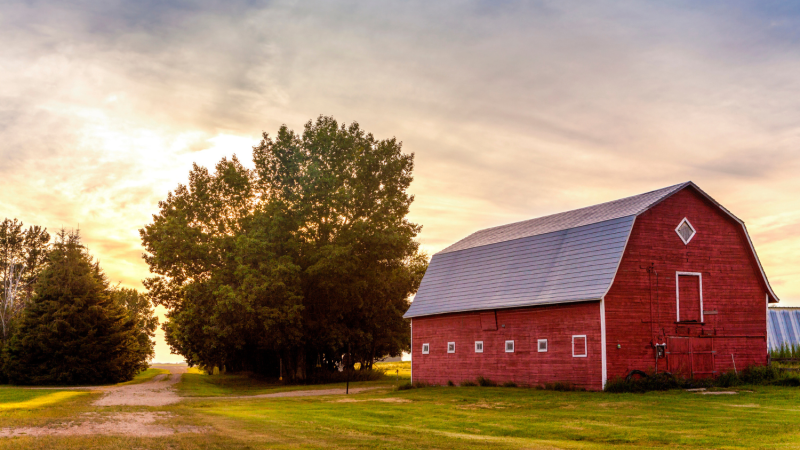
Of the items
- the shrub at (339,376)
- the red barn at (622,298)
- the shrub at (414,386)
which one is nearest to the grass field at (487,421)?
the red barn at (622,298)

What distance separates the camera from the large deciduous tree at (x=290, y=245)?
43188 millimetres

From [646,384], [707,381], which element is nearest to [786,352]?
[707,381]

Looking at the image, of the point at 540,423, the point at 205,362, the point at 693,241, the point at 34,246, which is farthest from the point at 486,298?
the point at 34,246

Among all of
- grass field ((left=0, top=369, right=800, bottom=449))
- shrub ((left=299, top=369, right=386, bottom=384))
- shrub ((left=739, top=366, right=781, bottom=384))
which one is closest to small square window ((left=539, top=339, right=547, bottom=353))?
grass field ((left=0, top=369, right=800, bottom=449))

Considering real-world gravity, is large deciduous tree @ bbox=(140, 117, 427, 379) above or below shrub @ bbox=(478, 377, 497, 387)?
above

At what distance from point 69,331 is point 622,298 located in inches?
1423

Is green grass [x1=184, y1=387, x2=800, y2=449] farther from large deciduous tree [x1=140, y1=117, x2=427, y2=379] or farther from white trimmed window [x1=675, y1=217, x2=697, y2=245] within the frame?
large deciduous tree [x1=140, y1=117, x2=427, y2=379]

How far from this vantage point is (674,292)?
29.6m

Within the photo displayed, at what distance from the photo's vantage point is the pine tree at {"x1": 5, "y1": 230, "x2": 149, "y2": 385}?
4538 centimetres

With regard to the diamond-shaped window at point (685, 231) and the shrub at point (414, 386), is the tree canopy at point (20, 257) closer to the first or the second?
the shrub at point (414, 386)

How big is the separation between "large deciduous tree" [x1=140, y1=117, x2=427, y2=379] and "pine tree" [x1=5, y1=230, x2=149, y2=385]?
3.67 metres

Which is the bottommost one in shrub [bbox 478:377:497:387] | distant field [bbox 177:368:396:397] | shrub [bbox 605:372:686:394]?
distant field [bbox 177:368:396:397]

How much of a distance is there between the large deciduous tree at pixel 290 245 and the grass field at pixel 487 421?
48.1 feet

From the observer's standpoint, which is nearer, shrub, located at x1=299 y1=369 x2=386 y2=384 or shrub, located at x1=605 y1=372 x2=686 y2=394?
shrub, located at x1=605 y1=372 x2=686 y2=394
